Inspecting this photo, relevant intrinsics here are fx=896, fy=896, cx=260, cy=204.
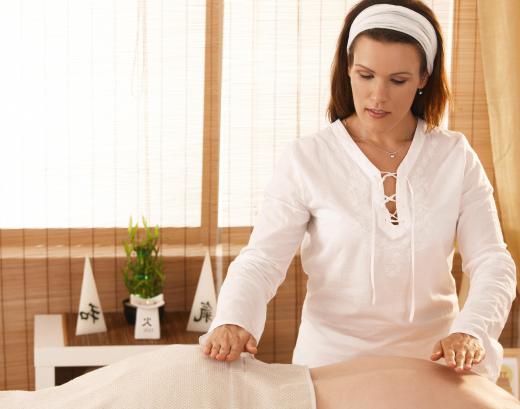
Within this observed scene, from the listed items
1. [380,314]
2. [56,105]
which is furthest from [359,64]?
[56,105]

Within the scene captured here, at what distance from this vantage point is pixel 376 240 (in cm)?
189

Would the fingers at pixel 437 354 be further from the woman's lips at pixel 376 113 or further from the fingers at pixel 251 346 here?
the woman's lips at pixel 376 113

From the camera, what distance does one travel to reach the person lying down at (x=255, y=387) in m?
1.43

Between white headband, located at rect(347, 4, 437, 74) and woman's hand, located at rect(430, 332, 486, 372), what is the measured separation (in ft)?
1.98

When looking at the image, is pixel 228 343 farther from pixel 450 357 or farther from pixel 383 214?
pixel 383 214

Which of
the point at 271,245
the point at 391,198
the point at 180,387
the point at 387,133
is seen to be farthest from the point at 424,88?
the point at 180,387

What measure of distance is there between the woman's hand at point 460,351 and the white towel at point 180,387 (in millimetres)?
247

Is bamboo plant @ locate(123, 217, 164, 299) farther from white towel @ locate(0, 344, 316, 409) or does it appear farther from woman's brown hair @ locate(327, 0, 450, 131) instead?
white towel @ locate(0, 344, 316, 409)

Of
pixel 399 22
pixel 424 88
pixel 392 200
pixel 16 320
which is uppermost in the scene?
pixel 399 22

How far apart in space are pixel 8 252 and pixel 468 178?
5.81ft

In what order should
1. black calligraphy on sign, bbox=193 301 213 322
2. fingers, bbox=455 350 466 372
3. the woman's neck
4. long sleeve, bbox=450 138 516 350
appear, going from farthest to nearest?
black calligraphy on sign, bbox=193 301 213 322, the woman's neck, long sleeve, bbox=450 138 516 350, fingers, bbox=455 350 466 372

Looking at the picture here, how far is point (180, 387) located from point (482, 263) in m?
0.76

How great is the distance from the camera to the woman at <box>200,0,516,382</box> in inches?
72.4

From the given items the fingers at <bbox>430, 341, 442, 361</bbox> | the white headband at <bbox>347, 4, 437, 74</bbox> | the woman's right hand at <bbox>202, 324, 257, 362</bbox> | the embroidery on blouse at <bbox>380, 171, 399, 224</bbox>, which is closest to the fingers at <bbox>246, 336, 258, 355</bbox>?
the woman's right hand at <bbox>202, 324, 257, 362</bbox>
